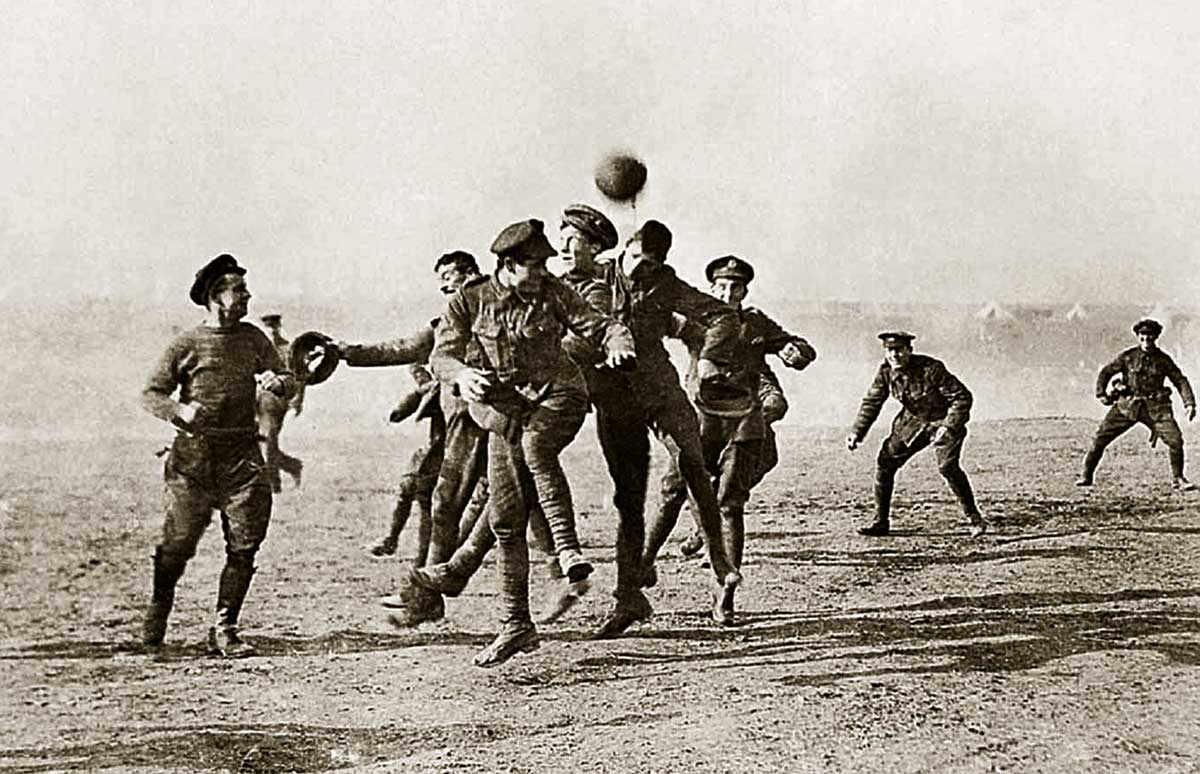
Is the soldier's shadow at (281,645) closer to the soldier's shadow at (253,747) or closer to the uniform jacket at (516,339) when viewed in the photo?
the soldier's shadow at (253,747)

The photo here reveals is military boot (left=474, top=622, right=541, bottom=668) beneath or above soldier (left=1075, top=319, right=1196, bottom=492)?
beneath

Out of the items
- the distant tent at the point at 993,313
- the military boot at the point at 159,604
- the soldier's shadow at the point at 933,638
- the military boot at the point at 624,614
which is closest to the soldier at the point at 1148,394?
the distant tent at the point at 993,313

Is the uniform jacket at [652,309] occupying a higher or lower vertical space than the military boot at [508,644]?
higher

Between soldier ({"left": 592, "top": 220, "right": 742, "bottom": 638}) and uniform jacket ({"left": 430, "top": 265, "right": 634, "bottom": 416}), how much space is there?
0.38 meters

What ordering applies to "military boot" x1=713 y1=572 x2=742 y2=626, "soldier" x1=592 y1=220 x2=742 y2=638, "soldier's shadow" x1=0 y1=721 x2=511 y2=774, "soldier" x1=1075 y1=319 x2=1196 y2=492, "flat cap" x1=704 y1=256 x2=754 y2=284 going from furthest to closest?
"soldier" x1=1075 y1=319 x2=1196 y2=492, "flat cap" x1=704 y1=256 x2=754 y2=284, "military boot" x1=713 y1=572 x2=742 y2=626, "soldier" x1=592 y1=220 x2=742 y2=638, "soldier's shadow" x1=0 y1=721 x2=511 y2=774

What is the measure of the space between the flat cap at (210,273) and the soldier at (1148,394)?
4.09m

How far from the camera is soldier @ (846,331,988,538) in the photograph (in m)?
5.79

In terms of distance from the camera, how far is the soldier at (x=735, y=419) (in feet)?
15.6

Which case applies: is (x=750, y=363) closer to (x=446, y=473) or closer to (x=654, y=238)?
(x=654, y=238)

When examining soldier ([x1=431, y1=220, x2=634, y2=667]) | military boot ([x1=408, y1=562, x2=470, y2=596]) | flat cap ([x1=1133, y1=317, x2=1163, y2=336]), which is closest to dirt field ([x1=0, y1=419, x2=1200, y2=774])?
military boot ([x1=408, y1=562, x2=470, y2=596])

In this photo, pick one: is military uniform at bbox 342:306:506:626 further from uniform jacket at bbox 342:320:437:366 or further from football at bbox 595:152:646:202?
football at bbox 595:152:646:202

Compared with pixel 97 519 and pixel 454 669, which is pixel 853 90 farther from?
pixel 97 519

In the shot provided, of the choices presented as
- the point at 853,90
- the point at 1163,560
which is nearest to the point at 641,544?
the point at 853,90

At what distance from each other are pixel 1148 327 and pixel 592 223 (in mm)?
3148
